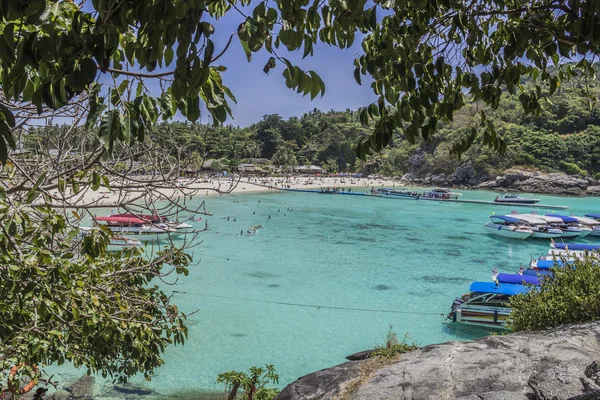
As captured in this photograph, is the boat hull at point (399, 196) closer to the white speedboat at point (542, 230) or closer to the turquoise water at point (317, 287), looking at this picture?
the turquoise water at point (317, 287)

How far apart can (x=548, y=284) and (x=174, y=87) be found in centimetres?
626

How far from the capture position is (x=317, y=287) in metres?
16.0

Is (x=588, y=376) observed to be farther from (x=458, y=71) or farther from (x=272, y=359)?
(x=272, y=359)

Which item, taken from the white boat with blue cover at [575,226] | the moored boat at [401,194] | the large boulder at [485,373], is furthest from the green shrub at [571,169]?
the large boulder at [485,373]

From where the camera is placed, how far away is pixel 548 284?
19.7ft

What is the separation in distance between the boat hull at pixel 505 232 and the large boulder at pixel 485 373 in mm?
21219

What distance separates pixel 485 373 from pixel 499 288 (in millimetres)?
8902

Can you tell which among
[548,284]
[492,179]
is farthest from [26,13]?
[492,179]

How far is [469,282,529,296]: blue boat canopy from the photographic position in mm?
11594

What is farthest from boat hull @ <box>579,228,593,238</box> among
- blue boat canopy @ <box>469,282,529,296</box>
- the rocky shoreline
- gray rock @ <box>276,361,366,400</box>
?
the rocky shoreline

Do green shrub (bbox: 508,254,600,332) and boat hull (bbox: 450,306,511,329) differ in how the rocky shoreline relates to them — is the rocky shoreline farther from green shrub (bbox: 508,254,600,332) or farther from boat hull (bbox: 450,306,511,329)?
green shrub (bbox: 508,254,600,332)

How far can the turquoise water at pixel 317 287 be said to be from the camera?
10.7 m

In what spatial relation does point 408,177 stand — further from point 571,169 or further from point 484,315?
point 484,315

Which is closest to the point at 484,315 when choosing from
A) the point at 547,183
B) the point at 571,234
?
the point at 571,234
